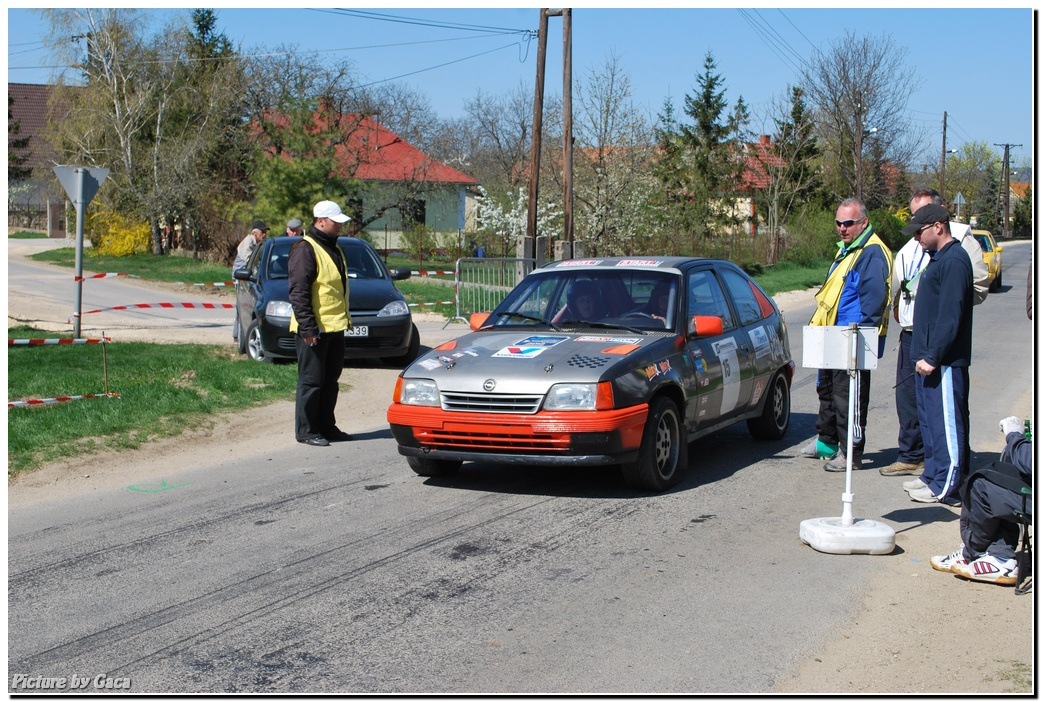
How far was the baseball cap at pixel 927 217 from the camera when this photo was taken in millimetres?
6637

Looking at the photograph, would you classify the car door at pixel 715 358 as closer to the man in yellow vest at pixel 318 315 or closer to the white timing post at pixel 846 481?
the white timing post at pixel 846 481

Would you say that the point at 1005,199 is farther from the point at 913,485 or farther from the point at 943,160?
the point at 913,485

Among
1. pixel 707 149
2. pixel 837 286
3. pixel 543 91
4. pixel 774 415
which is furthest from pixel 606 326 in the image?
pixel 707 149

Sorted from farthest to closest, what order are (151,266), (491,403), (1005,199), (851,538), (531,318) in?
(1005,199) < (151,266) < (531,318) < (491,403) < (851,538)

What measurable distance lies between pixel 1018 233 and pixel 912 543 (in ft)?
322

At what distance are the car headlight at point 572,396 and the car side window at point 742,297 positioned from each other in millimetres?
2424

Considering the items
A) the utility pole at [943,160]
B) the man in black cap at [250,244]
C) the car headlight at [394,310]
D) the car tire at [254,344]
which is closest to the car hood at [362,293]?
the car headlight at [394,310]

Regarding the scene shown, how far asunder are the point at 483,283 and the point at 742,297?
1083cm

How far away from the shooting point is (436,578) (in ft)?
17.6

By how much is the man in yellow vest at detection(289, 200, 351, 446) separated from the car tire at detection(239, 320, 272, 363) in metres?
4.64

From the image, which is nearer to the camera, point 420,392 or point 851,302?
point 420,392

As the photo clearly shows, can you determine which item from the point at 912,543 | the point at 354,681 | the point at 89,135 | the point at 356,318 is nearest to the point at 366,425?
the point at 356,318

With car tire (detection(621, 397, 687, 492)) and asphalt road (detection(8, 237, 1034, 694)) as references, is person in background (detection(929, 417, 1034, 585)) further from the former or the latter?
car tire (detection(621, 397, 687, 492))

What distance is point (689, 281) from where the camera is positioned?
26.7 feet
